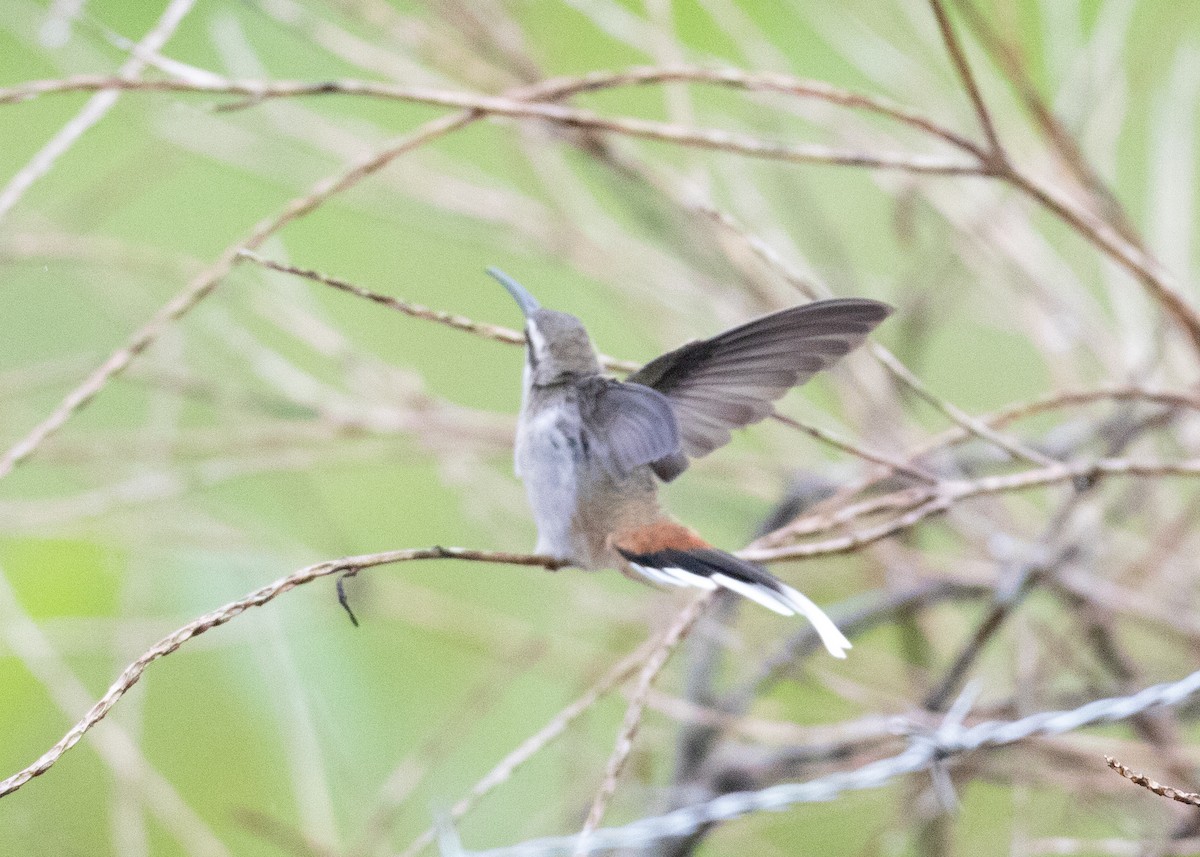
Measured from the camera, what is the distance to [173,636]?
370 mm

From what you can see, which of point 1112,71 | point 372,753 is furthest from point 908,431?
point 372,753

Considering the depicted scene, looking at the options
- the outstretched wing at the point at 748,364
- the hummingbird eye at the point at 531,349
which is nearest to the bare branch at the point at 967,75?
the outstretched wing at the point at 748,364

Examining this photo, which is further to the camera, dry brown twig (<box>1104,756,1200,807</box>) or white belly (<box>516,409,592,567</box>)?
white belly (<box>516,409,592,567</box>)

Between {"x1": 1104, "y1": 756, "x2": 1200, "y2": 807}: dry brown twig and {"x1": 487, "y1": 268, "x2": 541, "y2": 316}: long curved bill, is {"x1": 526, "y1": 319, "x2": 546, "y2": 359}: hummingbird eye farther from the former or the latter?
{"x1": 1104, "y1": 756, "x2": 1200, "y2": 807}: dry brown twig

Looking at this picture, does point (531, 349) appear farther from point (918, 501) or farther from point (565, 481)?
point (918, 501)

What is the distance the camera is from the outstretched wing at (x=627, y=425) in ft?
1.67

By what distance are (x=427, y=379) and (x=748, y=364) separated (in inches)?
41.2

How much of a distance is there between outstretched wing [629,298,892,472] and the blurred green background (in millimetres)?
224

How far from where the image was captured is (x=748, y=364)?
0.59 metres

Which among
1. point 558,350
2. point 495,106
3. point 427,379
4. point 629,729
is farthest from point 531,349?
point 427,379

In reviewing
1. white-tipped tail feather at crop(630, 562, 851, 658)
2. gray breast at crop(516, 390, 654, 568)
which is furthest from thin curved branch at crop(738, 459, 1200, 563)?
gray breast at crop(516, 390, 654, 568)

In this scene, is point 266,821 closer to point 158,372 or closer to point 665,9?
point 158,372

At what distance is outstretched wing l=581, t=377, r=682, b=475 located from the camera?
51 cm

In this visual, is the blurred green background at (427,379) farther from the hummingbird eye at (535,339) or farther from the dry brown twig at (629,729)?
the hummingbird eye at (535,339)
